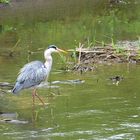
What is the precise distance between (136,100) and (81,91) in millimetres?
1660

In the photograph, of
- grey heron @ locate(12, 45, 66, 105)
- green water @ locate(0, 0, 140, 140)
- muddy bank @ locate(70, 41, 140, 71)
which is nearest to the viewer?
green water @ locate(0, 0, 140, 140)

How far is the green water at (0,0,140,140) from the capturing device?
11.0 m

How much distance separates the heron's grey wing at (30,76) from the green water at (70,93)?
0.42 metres

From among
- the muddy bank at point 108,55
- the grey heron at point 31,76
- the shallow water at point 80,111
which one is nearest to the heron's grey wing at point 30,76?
the grey heron at point 31,76

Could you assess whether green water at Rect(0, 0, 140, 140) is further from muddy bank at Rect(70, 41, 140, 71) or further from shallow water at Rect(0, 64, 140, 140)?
muddy bank at Rect(70, 41, 140, 71)

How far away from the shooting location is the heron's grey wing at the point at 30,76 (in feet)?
43.2

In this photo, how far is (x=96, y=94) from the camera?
14.0 meters

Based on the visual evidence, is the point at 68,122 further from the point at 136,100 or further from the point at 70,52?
the point at 70,52

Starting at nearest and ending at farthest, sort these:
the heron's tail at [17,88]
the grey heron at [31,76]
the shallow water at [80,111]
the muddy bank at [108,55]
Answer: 1. the shallow water at [80,111]
2. the heron's tail at [17,88]
3. the grey heron at [31,76]
4. the muddy bank at [108,55]

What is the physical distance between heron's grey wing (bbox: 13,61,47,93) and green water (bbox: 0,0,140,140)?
0.42 m

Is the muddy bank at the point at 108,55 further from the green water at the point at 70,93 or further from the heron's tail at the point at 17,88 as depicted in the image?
the heron's tail at the point at 17,88

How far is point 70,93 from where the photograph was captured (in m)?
14.2

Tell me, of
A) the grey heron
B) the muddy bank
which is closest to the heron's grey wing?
the grey heron

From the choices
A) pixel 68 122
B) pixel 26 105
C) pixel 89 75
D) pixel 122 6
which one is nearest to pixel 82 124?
pixel 68 122
